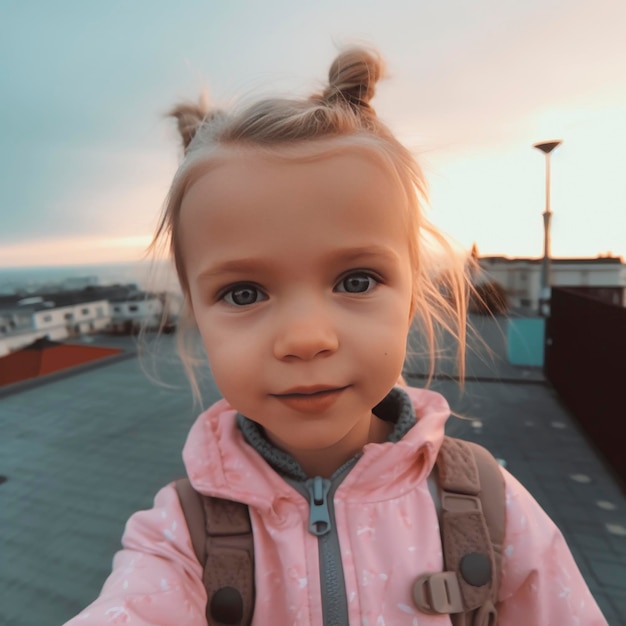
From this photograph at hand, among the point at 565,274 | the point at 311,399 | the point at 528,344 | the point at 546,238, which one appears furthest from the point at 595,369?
the point at 565,274

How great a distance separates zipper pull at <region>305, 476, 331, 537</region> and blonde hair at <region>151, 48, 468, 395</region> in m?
0.41

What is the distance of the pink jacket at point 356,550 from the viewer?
0.79m

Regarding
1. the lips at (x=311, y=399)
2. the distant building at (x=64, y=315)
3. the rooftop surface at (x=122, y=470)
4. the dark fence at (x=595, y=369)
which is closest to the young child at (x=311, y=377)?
the lips at (x=311, y=399)

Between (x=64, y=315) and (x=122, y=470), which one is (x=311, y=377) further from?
(x=64, y=315)

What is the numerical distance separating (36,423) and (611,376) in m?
5.00

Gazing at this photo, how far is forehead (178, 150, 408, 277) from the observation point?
0.70m

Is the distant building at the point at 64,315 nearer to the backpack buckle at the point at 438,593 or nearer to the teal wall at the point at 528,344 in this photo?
the backpack buckle at the point at 438,593

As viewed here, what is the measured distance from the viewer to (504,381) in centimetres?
553

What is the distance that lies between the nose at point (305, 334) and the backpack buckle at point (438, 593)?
0.44 metres

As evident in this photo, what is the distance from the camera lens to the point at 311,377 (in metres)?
0.70

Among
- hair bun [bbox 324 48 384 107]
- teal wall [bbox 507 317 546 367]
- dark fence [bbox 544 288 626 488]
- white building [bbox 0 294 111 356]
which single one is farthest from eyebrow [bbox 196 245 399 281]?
white building [bbox 0 294 111 356]

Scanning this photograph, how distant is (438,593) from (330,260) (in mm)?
588

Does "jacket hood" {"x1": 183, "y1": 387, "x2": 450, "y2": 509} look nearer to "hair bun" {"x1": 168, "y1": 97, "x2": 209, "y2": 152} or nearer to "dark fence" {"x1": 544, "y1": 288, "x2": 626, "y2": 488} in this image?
"hair bun" {"x1": 168, "y1": 97, "x2": 209, "y2": 152}

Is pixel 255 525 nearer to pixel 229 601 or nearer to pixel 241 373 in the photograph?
pixel 229 601
